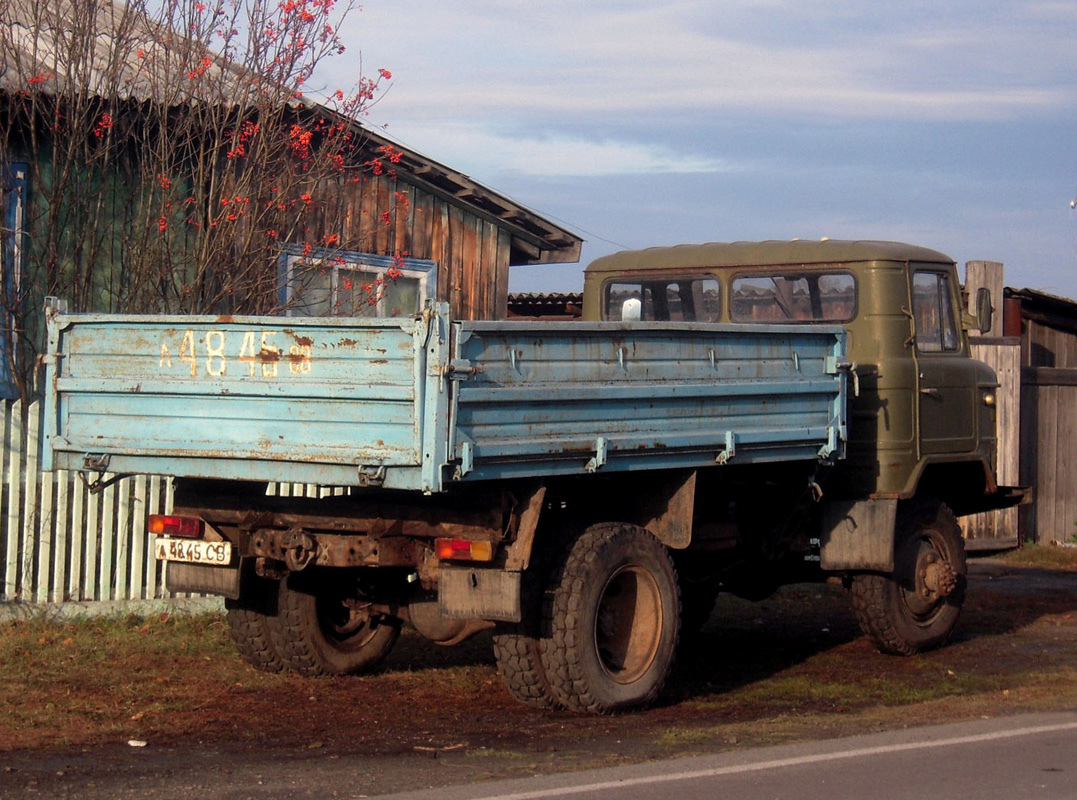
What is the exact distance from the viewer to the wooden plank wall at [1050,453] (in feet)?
53.4

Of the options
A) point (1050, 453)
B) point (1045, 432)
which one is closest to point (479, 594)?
point (1045, 432)

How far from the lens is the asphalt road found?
18.4ft

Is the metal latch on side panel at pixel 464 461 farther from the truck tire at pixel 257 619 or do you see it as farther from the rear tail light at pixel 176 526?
the truck tire at pixel 257 619

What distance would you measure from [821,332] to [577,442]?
2419 millimetres

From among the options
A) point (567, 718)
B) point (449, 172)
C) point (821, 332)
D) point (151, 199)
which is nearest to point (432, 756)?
point (567, 718)

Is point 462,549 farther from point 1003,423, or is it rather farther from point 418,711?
point 1003,423

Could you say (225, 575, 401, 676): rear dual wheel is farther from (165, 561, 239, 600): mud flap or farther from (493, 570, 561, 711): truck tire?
(493, 570, 561, 711): truck tire

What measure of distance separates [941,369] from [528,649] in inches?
166

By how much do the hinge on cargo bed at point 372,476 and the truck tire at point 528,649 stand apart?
1187mm

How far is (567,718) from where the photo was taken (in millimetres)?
7219

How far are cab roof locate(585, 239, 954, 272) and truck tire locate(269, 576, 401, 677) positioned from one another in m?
3.46

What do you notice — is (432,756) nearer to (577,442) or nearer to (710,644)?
(577,442)

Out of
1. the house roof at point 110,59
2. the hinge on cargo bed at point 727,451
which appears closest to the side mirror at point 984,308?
the hinge on cargo bed at point 727,451

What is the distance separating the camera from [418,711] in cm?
748
